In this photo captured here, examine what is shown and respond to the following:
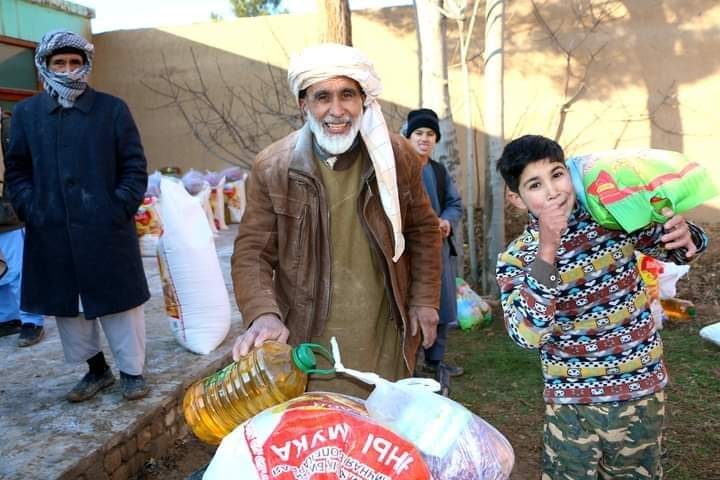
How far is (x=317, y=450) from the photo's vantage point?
4.05 ft

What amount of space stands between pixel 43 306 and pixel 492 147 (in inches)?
166

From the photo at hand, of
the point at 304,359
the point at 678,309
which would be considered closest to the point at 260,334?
the point at 304,359

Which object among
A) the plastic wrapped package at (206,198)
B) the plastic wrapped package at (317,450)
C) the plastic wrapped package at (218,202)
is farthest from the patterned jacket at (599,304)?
the plastic wrapped package at (218,202)

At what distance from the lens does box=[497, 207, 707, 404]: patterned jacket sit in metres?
1.93

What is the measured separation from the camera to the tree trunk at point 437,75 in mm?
6035

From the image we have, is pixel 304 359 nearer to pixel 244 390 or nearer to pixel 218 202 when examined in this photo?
pixel 244 390

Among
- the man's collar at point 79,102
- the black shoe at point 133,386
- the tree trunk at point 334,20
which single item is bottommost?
the black shoe at point 133,386

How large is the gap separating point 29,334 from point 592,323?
152 inches

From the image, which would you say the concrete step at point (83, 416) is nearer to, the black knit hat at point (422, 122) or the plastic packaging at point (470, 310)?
the black knit hat at point (422, 122)

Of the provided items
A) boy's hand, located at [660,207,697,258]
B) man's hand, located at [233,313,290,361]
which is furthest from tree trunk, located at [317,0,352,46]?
boy's hand, located at [660,207,697,258]

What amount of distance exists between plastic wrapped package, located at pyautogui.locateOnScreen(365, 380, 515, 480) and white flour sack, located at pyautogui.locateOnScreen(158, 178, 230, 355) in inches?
111

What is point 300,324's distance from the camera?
225cm

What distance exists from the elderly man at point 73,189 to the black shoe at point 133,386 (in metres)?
0.36

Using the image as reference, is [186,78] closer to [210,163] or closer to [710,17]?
[210,163]
